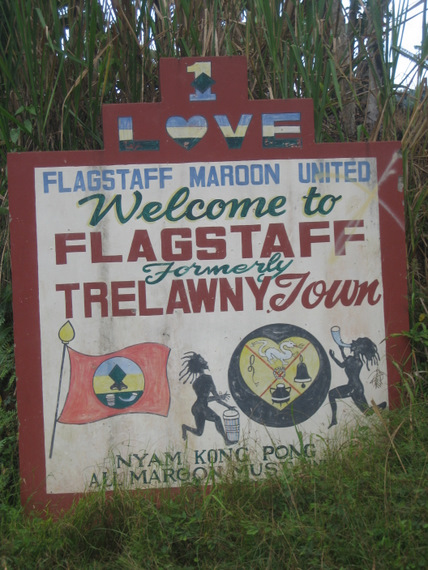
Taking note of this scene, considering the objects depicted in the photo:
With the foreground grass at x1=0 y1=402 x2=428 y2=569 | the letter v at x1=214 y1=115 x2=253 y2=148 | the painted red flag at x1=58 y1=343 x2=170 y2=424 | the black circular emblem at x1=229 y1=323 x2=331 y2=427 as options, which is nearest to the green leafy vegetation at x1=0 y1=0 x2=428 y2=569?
the foreground grass at x1=0 y1=402 x2=428 y2=569

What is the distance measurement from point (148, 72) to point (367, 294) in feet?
7.71

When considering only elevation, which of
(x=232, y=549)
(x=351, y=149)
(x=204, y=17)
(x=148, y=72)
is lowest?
(x=232, y=549)

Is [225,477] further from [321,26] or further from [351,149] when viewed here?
[321,26]

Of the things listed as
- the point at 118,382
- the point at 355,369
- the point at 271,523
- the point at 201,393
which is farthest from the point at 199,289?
the point at 271,523

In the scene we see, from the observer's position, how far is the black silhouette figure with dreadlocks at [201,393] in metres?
3.76

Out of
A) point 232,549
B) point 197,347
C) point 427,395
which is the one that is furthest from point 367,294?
point 232,549

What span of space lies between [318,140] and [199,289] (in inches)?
56.2

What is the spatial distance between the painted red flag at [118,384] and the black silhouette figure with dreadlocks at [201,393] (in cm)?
14

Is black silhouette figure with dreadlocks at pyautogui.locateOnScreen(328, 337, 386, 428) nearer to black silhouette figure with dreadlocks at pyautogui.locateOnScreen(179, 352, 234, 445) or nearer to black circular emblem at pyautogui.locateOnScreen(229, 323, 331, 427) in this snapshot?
black circular emblem at pyautogui.locateOnScreen(229, 323, 331, 427)

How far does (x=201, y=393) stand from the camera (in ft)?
12.4

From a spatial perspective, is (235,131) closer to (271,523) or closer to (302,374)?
(302,374)

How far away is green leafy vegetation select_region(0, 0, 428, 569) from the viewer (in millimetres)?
3066

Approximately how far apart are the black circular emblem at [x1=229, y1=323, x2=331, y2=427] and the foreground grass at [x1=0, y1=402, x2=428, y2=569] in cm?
33

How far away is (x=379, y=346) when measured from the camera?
389cm
